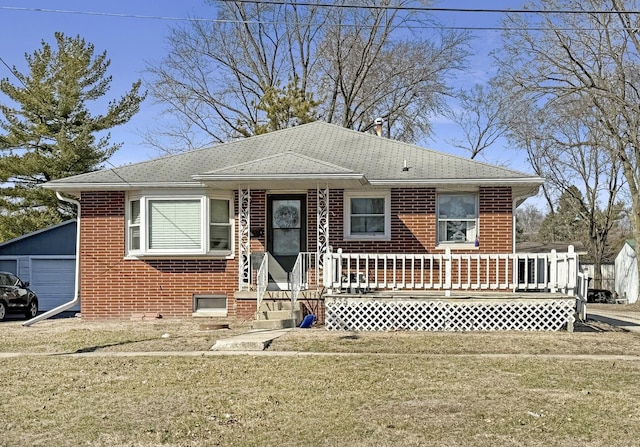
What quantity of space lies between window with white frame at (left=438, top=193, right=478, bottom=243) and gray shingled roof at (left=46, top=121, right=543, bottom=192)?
64 cm

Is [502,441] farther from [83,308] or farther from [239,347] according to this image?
[83,308]

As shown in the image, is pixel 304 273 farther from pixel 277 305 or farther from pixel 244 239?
pixel 244 239

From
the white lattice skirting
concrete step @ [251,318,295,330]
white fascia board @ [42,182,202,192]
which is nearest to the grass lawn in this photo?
the white lattice skirting

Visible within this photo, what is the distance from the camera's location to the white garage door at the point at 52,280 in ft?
76.2

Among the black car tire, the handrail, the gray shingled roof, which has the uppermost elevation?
the gray shingled roof

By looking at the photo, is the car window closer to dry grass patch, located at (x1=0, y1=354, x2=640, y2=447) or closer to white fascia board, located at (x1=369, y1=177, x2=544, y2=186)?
dry grass patch, located at (x1=0, y1=354, x2=640, y2=447)

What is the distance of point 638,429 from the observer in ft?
18.7

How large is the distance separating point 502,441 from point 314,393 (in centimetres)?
230

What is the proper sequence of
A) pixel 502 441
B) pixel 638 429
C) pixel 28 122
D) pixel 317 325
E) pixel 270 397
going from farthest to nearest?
pixel 28 122, pixel 317 325, pixel 270 397, pixel 638 429, pixel 502 441

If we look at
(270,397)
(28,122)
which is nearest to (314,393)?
(270,397)

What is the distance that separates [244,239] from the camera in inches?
559

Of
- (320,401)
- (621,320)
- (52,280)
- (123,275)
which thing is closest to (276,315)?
(123,275)

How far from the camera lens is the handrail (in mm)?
12758

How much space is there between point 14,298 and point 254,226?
8376 mm
